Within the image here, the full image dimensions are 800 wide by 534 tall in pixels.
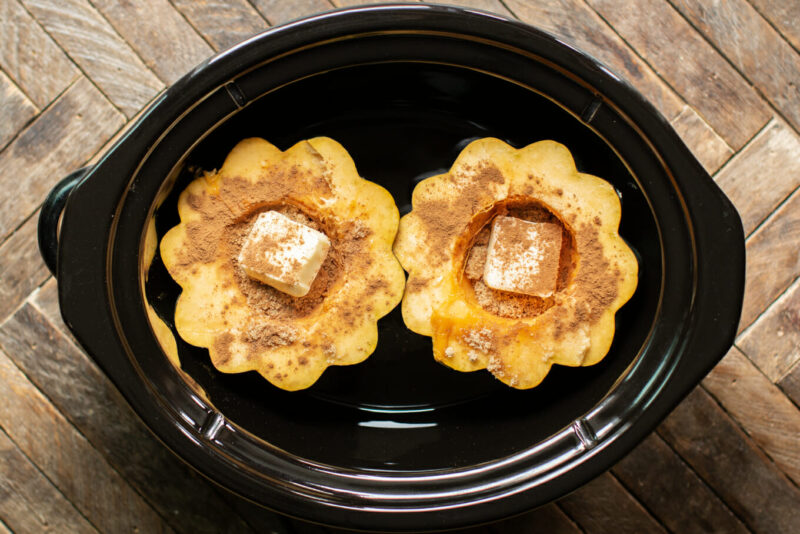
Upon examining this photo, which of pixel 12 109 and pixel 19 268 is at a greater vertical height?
pixel 12 109

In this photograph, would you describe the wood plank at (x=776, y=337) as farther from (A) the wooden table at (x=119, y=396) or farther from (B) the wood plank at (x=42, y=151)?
(B) the wood plank at (x=42, y=151)

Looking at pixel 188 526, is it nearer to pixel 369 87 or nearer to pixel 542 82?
pixel 369 87

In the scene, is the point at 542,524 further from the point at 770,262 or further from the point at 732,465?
the point at 770,262

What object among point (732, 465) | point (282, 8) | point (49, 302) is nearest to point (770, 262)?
point (732, 465)

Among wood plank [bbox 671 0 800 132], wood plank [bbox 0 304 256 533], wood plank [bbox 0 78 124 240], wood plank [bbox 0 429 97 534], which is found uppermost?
wood plank [bbox 671 0 800 132]

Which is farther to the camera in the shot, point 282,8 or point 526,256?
point 282,8

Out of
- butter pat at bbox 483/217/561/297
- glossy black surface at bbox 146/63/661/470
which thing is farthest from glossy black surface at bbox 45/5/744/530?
butter pat at bbox 483/217/561/297

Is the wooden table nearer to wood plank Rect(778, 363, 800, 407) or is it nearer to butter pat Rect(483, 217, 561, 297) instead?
wood plank Rect(778, 363, 800, 407)

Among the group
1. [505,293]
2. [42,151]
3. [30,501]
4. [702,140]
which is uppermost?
[702,140]
